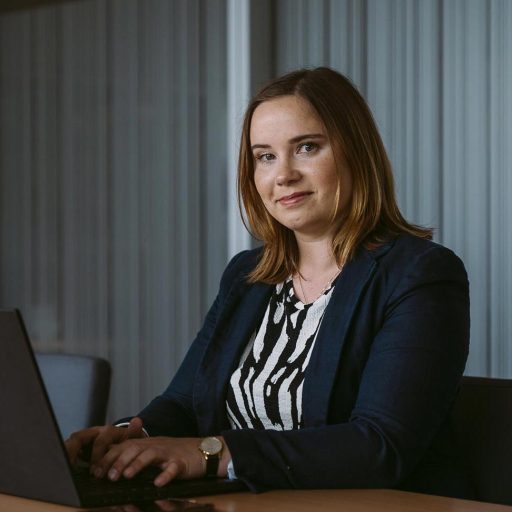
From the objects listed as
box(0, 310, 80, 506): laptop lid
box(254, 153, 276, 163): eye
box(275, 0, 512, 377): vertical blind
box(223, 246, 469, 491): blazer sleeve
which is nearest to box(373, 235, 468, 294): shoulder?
box(223, 246, 469, 491): blazer sleeve

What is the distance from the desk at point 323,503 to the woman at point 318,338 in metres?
0.05

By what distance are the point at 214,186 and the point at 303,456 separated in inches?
91.8

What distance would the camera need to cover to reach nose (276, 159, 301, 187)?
200 centimetres

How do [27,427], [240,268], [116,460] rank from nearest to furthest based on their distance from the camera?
[27,427] < [116,460] < [240,268]

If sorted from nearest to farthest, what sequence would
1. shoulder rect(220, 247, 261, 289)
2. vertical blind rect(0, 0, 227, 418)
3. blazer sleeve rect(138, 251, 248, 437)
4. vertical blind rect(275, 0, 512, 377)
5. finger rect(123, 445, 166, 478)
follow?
finger rect(123, 445, 166, 478), blazer sleeve rect(138, 251, 248, 437), shoulder rect(220, 247, 261, 289), vertical blind rect(275, 0, 512, 377), vertical blind rect(0, 0, 227, 418)

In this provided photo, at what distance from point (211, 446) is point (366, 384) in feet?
1.03

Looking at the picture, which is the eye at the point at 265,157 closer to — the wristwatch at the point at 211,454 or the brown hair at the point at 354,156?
the brown hair at the point at 354,156

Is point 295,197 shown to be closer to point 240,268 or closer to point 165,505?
point 240,268

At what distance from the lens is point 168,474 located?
59.2 inches

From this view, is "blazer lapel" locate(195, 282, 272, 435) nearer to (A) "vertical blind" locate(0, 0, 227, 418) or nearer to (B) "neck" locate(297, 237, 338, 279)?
(B) "neck" locate(297, 237, 338, 279)

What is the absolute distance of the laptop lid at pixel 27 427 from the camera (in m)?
1.28

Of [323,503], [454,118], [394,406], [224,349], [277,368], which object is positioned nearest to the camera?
[323,503]

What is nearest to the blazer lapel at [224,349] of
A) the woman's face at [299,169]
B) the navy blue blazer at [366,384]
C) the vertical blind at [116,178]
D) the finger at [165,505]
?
the navy blue blazer at [366,384]

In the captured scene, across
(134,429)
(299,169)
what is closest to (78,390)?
(134,429)
